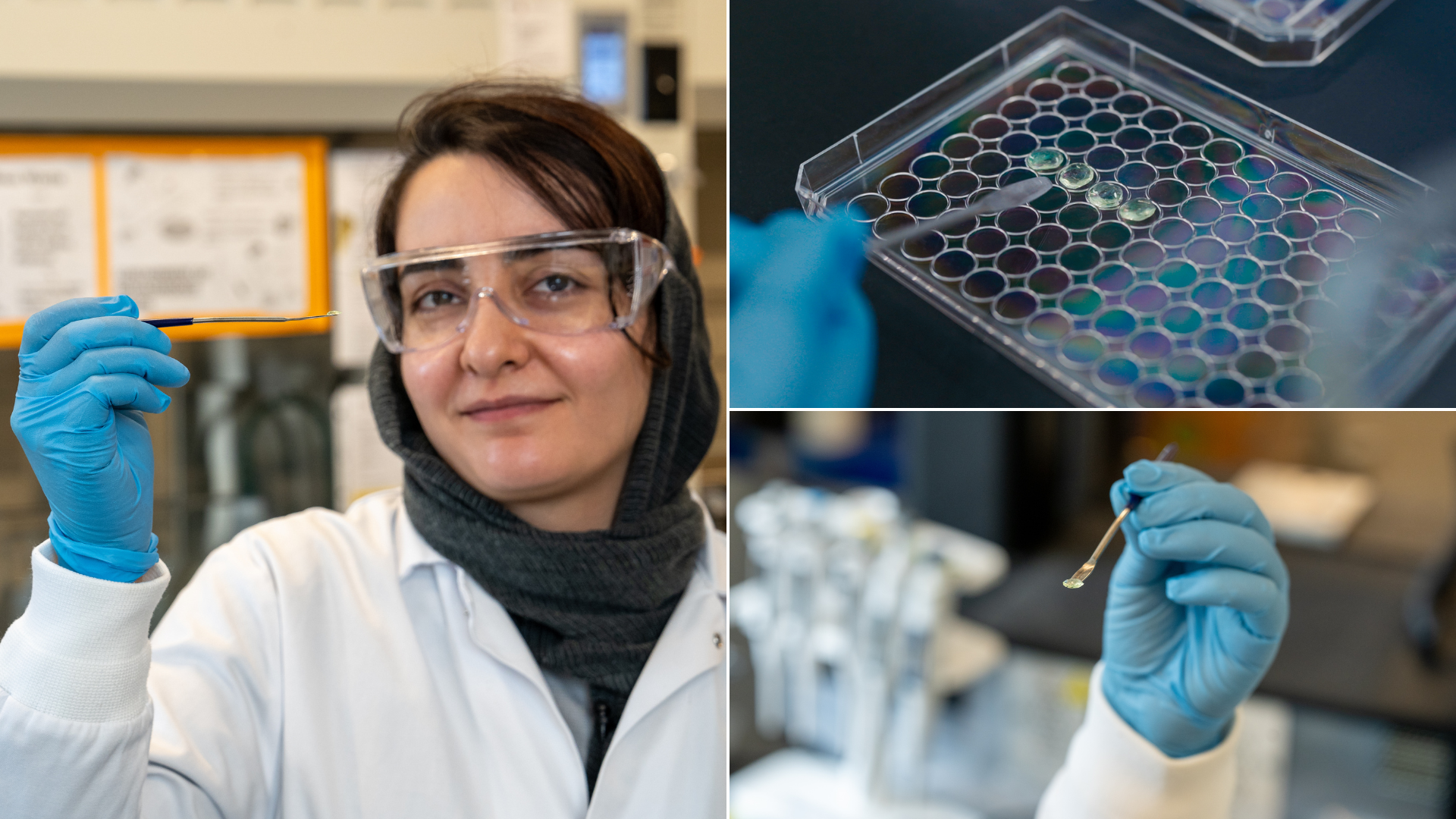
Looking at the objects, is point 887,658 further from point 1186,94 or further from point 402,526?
point 1186,94

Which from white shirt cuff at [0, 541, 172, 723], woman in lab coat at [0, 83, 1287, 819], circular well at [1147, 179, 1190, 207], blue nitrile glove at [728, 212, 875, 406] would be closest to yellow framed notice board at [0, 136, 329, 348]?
woman in lab coat at [0, 83, 1287, 819]

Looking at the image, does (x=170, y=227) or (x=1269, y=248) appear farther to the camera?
(x=170, y=227)

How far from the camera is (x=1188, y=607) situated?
0.68 meters

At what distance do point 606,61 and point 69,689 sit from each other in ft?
3.44

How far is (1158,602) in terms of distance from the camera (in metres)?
0.67

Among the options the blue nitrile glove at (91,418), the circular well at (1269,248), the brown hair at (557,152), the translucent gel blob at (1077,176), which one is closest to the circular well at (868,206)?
the translucent gel blob at (1077,176)

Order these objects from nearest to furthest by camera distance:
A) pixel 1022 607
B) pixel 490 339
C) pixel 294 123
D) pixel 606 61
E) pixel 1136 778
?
pixel 1136 778, pixel 490 339, pixel 606 61, pixel 294 123, pixel 1022 607

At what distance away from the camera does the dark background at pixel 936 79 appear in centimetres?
57

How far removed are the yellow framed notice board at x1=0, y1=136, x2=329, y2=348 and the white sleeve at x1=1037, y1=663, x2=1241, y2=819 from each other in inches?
54.3

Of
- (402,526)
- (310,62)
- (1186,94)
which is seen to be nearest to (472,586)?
(402,526)

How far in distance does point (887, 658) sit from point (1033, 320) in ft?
3.31

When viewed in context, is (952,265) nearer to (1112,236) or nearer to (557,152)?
(1112,236)

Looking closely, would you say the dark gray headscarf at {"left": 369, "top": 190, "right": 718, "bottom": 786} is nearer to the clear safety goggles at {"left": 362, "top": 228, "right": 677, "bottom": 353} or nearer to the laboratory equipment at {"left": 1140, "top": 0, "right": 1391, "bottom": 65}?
the clear safety goggles at {"left": 362, "top": 228, "right": 677, "bottom": 353}

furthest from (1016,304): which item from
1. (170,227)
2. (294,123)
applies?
(170,227)
